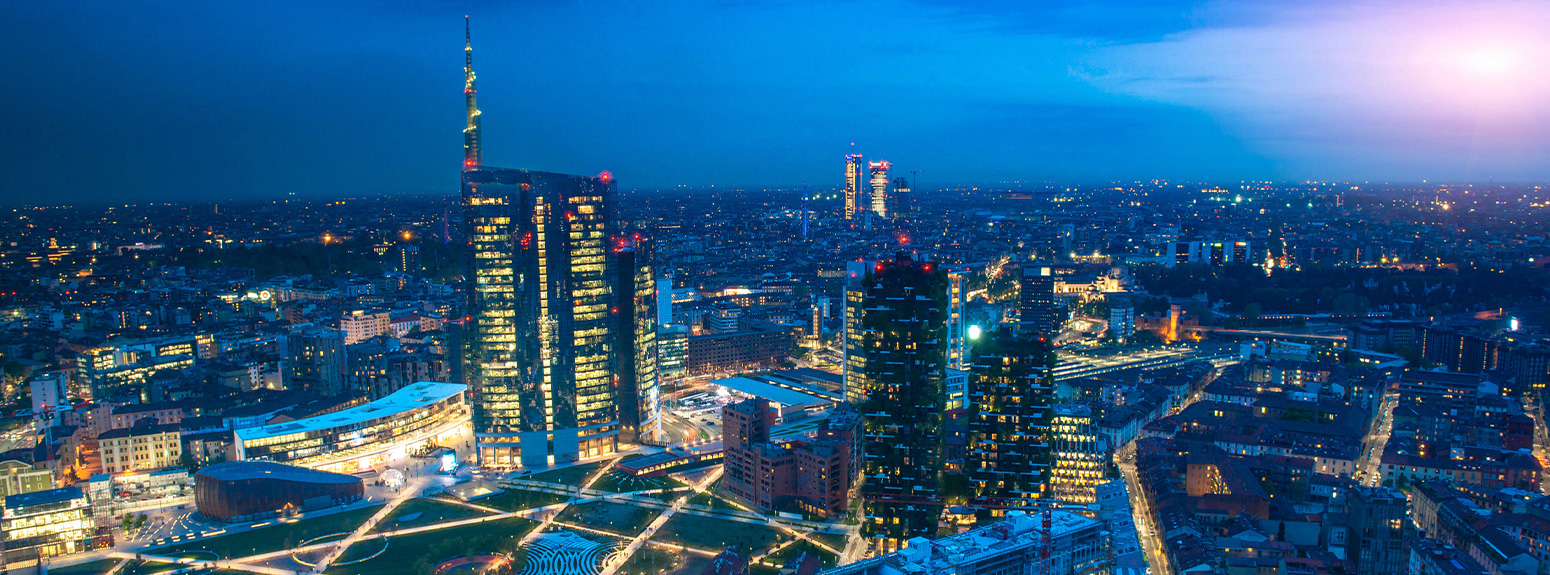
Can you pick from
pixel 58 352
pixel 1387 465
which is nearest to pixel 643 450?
pixel 1387 465

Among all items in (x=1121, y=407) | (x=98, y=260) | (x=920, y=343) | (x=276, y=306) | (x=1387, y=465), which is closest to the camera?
(x=920, y=343)

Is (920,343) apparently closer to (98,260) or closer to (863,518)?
(863,518)

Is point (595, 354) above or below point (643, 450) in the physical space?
above

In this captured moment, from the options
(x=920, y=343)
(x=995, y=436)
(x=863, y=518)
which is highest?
(x=920, y=343)

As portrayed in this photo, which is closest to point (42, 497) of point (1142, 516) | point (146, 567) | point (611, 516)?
point (146, 567)

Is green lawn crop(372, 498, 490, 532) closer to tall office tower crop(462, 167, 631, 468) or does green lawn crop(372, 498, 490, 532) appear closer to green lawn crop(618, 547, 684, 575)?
tall office tower crop(462, 167, 631, 468)

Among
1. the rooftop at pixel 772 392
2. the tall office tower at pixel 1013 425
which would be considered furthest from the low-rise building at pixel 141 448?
the tall office tower at pixel 1013 425

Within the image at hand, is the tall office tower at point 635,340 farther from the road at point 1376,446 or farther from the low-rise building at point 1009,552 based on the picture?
the road at point 1376,446
